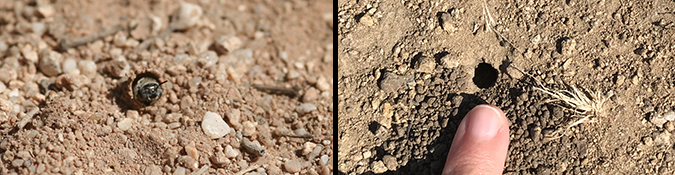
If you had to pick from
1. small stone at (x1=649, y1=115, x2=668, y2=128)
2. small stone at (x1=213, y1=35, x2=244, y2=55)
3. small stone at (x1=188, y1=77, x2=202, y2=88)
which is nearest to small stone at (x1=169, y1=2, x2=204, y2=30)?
small stone at (x1=213, y1=35, x2=244, y2=55)

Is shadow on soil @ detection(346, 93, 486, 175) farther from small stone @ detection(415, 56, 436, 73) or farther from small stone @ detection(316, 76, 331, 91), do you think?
small stone @ detection(316, 76, 331, 91)

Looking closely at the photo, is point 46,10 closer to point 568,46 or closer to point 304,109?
point 304,109

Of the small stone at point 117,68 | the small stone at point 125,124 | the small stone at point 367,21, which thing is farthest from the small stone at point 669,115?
the small stone at point 117,68

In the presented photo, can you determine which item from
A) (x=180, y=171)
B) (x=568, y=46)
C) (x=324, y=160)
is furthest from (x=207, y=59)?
(x=568, y=46)

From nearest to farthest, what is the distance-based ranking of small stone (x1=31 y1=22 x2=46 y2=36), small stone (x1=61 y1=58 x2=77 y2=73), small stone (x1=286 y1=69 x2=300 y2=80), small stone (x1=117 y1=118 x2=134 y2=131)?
1. small stone (x1=117 y1=118 x2=134 y2=131)
2. small stone (x1=61 y1=58 x2=77 y2=73)
3. small stone (x1=286 y1=69 x2=300 y2=80)
4. small stone (x1=31 y1=22 x2=46 y2=36)

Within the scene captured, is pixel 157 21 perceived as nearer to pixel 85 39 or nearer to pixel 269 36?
pixel 85 39

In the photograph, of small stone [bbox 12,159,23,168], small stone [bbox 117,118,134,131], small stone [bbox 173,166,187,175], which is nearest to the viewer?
small stone [bbox 12,159,23,168]

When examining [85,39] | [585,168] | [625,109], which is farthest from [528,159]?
[85,39]

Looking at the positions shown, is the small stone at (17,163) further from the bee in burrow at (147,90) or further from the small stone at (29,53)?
the small stone at (29,53)
